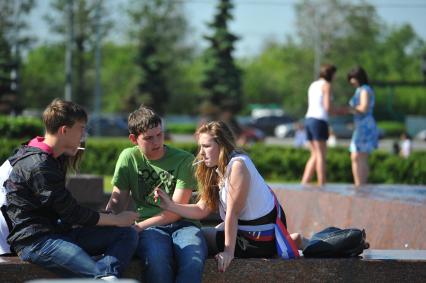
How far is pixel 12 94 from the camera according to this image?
1033 inches

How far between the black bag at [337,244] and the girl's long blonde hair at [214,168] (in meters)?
0.64

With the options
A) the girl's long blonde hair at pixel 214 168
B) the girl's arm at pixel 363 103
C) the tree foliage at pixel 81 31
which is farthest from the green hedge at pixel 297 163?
the tree foliage at pixel 81 31

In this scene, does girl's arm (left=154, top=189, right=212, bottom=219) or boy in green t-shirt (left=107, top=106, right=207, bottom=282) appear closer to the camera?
boy in green t-shirt (left=107, top=106, right=207, bottom=282)

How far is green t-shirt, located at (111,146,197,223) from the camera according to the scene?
17.6 ft

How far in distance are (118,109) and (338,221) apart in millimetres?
64210

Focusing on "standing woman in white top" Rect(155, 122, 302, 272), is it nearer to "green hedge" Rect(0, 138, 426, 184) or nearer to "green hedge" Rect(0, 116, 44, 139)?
"green hedge" Rect(0, 138, 426, 184)

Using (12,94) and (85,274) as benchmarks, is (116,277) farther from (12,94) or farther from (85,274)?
(12,94)

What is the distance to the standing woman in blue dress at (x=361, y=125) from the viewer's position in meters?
10.4

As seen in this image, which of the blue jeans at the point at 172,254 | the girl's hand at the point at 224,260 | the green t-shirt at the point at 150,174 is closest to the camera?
the blue jeans at the point at 172,254

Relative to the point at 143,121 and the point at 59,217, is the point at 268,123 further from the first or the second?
the point at 59,217

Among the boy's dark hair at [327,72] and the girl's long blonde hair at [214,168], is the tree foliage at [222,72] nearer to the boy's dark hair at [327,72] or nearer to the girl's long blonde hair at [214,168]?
the boy's dark hair at [327,72]

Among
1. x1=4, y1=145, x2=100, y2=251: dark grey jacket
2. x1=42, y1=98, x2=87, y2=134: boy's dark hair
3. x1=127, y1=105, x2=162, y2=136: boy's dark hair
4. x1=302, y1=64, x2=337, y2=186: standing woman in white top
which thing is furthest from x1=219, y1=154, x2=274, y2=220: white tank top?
x1=302, y1=64, x2=337, y2=186: standing woman in white top

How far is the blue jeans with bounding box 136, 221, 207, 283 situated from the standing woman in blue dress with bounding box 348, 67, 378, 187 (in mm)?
5617

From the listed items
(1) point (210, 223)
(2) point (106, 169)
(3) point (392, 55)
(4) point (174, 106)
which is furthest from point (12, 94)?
(3) point (392, 55)
